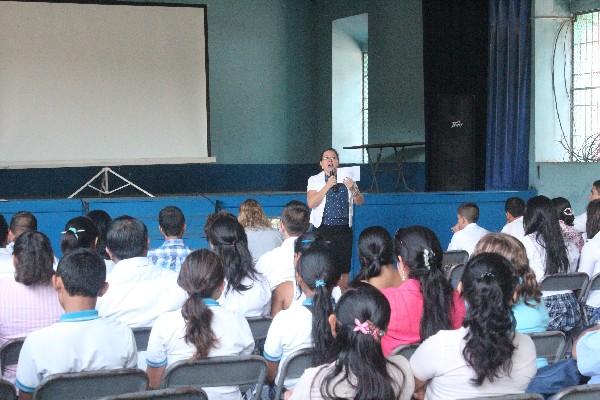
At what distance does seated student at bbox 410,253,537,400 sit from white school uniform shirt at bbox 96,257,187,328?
1.35 m

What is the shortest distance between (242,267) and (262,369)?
3.56 feet

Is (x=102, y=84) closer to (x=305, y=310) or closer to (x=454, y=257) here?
(x=454, y=257)

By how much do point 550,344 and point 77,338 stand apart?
5.23 ft

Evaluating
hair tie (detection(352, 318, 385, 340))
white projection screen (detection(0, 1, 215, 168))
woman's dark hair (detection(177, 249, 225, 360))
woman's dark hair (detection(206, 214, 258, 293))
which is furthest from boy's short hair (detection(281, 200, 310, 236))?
white projection screen (detection(0, 1, 215, 168))

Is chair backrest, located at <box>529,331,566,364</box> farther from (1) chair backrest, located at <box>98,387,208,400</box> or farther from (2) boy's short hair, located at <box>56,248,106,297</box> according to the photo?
(2) boy's short hair, located at <box>56,248,106,297</box>

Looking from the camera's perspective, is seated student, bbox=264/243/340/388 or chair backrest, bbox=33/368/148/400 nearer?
chair backrest, bbox=33/368/148/400

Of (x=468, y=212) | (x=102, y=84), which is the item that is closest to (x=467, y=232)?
(x=468, y=212)

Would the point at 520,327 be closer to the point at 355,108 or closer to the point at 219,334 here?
the point at 219,334

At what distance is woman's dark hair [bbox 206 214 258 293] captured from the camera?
3.58m

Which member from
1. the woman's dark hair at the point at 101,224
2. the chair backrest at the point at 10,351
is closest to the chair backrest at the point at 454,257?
the woman's dark hair at the point at 101,224

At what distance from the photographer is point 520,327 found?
300 centimetres

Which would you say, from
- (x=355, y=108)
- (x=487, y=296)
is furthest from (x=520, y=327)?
(x=355, y=108)

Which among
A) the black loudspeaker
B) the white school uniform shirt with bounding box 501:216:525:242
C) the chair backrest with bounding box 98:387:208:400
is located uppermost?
the black loudspeaker

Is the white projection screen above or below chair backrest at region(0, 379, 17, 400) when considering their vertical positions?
above
